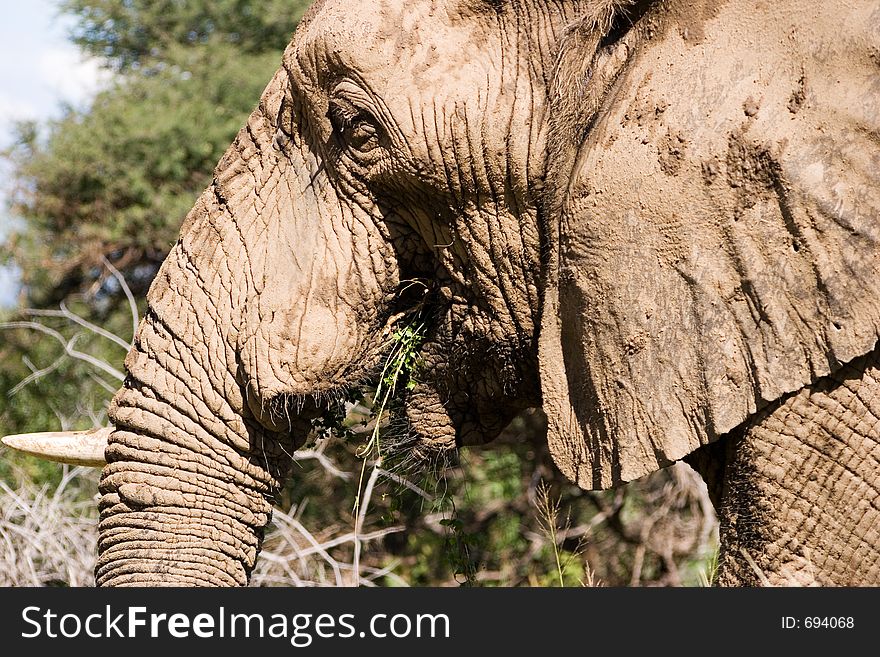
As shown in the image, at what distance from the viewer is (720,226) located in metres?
2.19

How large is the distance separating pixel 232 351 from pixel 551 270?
809mm

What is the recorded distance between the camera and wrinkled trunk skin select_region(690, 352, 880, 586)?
2.15 m

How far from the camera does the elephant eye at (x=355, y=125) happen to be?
8.67 feet

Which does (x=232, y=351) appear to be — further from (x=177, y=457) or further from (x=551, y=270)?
(x=551, y=270)

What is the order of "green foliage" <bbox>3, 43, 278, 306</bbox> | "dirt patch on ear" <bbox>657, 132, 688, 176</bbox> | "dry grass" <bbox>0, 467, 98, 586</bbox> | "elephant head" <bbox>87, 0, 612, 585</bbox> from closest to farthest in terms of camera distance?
"dirt patch on ear" <bbox>657, 132, 688, 176</bbox>
"elephant head" <bbox>87, 0, 612, 585</bbox>
"dry grass" <bbox>0, 467, 98, 586</bbox>
"green foliage" <bbox>3, 43, 278, 306</bbox>

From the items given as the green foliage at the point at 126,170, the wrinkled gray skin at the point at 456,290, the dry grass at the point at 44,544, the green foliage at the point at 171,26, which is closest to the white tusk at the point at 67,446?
the wrinkled gray skin at the point at 456,290

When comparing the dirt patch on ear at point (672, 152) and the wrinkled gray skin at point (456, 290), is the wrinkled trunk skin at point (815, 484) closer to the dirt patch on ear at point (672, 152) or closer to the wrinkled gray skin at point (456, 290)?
the wrinkled gray skin at point (456, 290)

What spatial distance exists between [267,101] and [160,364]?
699mm

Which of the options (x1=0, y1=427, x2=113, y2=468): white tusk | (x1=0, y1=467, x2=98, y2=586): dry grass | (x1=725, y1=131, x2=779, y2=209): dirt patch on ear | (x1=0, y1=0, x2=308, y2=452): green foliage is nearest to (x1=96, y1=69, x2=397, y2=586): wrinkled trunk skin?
(x1=0, y1=427, x2=113, y2=468): white tusk

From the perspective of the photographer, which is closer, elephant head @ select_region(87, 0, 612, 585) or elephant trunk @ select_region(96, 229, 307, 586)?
elephant head @ select_region(87, 0, 612, 585)

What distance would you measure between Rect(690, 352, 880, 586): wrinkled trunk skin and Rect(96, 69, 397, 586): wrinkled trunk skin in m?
1.00

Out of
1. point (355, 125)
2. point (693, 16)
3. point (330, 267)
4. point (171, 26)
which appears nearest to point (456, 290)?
point (330, 267)

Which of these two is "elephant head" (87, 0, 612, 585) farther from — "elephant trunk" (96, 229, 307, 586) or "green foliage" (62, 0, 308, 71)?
"green foliage" (62, 0, 308, 71)

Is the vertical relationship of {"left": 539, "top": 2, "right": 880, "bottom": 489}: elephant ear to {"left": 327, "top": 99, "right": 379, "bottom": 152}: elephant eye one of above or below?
below
